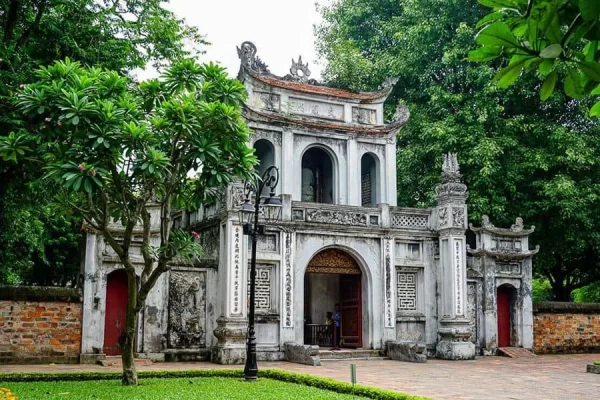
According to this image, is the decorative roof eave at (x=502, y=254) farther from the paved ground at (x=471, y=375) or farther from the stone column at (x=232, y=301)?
the stone column at (x=232, y=301)

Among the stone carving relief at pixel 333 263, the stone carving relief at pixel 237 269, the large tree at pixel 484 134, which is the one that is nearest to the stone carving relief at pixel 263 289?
the stone carving relief at pixel 237 269

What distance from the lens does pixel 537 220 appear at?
2250 cm

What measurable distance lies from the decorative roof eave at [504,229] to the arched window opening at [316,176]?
4798 mm

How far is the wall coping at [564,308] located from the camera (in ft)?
68.7

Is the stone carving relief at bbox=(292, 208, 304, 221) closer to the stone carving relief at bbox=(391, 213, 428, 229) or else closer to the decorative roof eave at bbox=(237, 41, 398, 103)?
the stone carving relief at bbox=(391, 213, 428, 229)

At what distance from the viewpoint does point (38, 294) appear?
50.6ft

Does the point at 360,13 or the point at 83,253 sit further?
the point at 360,13

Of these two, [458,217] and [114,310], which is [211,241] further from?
[458,217]

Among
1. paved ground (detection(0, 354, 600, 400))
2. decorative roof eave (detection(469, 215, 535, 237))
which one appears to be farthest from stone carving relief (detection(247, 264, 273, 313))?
decorative roof eave (detection(469, 215, 535, 237))

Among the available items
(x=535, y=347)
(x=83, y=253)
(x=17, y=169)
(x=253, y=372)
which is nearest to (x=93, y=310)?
(x=83, y=253)

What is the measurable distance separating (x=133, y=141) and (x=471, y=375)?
8.65 metres

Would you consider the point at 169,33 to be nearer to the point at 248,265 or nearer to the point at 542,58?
the point at 248,265

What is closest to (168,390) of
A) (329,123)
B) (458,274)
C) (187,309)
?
(187,309)

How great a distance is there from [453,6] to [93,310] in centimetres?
1687
